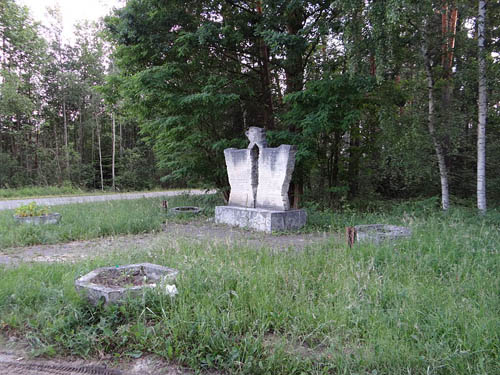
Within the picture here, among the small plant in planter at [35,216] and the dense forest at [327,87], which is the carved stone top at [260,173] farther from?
the small plant in planter at [35,216]

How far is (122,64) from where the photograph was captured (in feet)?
37.5

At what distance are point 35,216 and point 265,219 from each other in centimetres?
552

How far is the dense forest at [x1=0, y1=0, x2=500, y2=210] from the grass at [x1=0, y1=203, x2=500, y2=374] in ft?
18.9

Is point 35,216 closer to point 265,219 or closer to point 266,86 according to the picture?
point 265,219

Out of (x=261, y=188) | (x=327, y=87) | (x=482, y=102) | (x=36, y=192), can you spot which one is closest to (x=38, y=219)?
(x=261, y=188)

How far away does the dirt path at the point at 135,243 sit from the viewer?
5.26 meters

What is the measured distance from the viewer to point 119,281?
11.1ft

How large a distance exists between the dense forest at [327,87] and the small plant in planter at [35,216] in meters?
4.00

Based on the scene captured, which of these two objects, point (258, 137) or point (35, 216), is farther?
point (258, 137)

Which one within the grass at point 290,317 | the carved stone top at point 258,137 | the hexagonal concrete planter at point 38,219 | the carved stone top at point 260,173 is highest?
the carved stone top at point 258,137

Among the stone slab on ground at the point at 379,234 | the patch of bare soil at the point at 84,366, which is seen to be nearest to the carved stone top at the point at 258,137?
the stone slab on ground at the point at 379,234

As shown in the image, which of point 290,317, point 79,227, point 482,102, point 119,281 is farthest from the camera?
point 482,102

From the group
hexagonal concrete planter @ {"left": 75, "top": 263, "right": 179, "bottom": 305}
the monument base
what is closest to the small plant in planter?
the monument base

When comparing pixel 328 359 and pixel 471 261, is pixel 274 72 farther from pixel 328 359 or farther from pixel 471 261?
pixel 328 359
